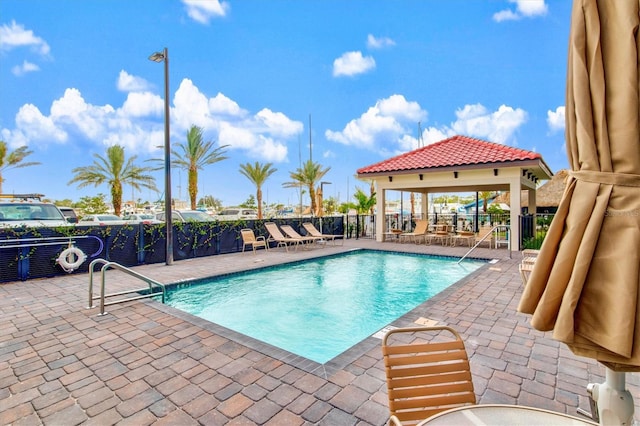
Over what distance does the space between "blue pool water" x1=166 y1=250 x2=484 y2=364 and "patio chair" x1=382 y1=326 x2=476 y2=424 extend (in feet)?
8.64

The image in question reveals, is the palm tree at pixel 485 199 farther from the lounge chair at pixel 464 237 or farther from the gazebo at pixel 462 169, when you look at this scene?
the lounge chair at pixel 464 237

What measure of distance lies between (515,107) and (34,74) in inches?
1884

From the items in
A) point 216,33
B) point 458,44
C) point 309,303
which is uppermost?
point 216,33

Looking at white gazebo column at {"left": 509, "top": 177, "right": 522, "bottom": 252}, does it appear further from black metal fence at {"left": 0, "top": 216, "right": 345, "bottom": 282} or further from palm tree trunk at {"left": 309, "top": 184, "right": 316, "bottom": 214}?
palm tree trunk at {"left": 309, "top": 184, "right": 316, "bottom": 214}

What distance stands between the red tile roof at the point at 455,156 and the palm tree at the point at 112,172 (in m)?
16.5

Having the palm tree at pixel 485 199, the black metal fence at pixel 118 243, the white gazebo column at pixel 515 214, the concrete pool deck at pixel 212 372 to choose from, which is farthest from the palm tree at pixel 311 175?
the concrete pool deck at pixel 212 372

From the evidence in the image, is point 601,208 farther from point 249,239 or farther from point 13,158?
point 13,158

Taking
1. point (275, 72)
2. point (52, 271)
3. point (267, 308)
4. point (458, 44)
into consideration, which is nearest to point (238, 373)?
point (267, 308)

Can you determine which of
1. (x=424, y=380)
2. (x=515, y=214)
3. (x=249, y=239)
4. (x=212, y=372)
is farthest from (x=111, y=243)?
(x=515, y=214)

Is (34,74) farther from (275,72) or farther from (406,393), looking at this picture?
(406,393)

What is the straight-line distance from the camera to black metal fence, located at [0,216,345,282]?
7180 millimetres

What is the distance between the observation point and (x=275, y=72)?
34.6 metres

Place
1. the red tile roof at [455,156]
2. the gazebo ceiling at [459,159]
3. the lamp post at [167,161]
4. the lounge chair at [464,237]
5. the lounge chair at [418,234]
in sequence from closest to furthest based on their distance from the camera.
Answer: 1. the lamp post at [167,161]
2. the gazebo ceiling at [459,159]
3. the red tile roof at [455,156]
4. the lounge chair at [464,237]
5. the lounge chair at [418,234]

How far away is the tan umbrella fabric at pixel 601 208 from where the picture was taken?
1159 mm
